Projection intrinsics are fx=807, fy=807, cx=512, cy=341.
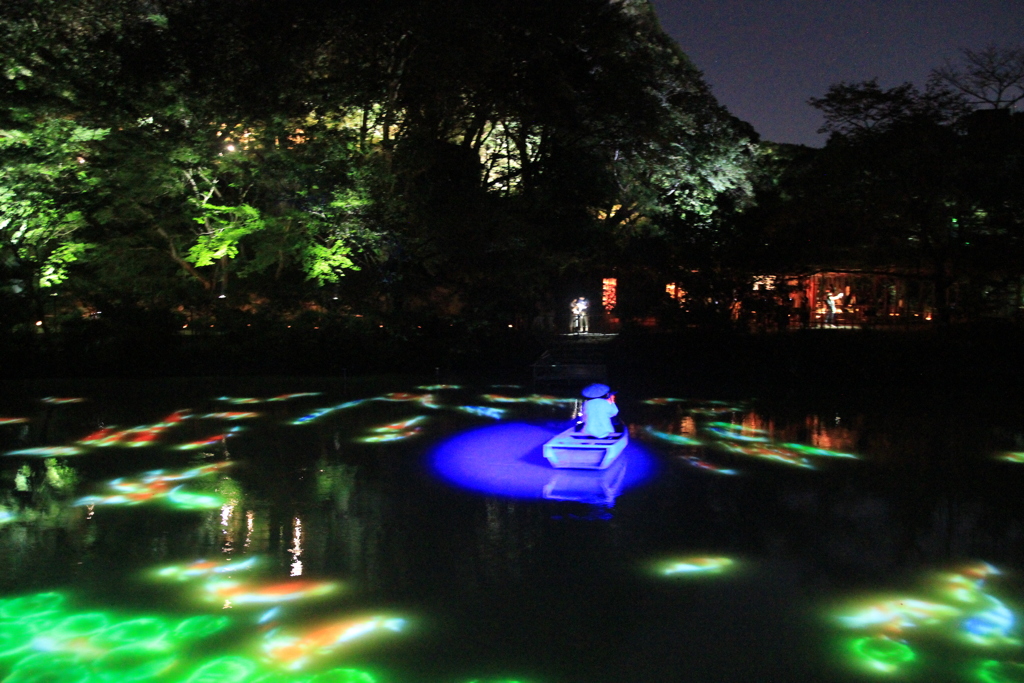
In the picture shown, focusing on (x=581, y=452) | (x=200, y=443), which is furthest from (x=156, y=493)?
(x=581, y=452)

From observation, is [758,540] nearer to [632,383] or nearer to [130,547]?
[130,547]

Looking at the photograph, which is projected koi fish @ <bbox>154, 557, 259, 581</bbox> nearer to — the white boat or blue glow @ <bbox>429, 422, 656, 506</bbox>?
blue glow @ <bbox>429, 422, 656, 506</bbox>

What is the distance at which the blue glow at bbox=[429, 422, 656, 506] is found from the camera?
315 inches

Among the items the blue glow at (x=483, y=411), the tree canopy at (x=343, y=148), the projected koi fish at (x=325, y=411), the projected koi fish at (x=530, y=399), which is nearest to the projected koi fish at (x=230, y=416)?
the projected koi fish at (x=325, y=411)

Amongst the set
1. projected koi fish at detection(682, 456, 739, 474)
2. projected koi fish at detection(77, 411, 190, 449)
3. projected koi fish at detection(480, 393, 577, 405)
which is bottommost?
projected koi fish at detection(682, 456, 739, 474)

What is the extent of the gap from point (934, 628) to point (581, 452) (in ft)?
14.1

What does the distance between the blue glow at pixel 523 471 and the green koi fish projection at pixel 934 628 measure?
9.59 feet

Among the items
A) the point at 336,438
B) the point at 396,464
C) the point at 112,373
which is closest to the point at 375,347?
the point at 112,373

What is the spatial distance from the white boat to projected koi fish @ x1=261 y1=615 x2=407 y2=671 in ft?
13.1

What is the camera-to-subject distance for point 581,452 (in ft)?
28.5

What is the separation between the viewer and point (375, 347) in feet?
64.8

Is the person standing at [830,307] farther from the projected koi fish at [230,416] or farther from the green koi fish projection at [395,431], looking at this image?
the projected koi fish at [230,416]

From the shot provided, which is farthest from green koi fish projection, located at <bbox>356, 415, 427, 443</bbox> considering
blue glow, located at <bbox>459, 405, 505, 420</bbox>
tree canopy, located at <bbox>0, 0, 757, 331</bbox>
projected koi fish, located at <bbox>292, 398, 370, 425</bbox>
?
tree canopy, located at <bbox>0, 0, 757, 331</bbox>

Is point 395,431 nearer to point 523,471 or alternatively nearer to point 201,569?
point 523,471
